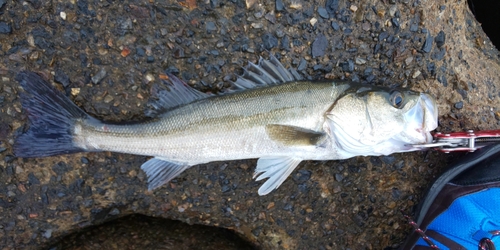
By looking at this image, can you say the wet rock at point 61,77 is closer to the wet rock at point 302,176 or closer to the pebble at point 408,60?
the wet rock at point 302,176

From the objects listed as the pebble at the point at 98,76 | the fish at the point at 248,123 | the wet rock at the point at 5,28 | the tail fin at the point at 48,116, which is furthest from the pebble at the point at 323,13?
the wet rock at the point at 5,28

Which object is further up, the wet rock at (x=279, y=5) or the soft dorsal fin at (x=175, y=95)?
the wet rock at (x=279, y=5)

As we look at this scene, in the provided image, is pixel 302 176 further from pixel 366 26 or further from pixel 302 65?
pixel 366 26

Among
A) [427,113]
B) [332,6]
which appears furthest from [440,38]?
[332,6]

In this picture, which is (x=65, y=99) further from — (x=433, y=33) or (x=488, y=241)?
(x=488, y=241)

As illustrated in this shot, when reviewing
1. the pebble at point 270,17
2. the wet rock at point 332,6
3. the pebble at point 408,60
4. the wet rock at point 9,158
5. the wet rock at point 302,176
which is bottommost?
the wet rock at point 9,158

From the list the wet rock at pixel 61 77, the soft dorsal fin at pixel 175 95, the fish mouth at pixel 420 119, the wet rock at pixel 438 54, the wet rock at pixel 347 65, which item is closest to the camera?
the fish mouth at pixel 420 119

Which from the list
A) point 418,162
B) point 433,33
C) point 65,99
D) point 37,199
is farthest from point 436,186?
point 37,199

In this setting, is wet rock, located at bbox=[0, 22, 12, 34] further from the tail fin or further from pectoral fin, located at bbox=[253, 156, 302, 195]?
pectoral fin, located at bbox=[253, 156, 302, 195]
